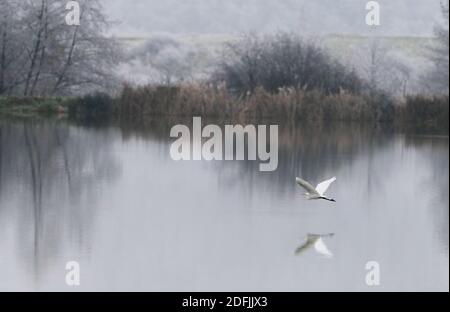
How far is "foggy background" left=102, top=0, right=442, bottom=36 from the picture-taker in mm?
43344

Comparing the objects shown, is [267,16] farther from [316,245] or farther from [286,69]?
[316,245]

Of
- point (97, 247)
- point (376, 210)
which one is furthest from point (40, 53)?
point (97, 247)

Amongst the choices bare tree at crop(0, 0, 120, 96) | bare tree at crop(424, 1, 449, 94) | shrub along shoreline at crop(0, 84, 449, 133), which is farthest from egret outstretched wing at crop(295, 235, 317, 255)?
bare tree at crop(424, 1, 449, 94)

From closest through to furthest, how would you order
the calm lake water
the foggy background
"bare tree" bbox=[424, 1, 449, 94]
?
the calm lake water, "bare tree" bbox=[424, 1, 449, 94], the foggy background

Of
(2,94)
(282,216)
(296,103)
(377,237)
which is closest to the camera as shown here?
(377,237)

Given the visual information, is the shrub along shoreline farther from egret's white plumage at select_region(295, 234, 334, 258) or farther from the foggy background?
the foggy background

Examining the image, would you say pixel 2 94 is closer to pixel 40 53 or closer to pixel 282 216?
pixel 40 53

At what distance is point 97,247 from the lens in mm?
9391

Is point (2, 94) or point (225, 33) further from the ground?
point (225, 33)

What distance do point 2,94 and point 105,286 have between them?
19311 mm

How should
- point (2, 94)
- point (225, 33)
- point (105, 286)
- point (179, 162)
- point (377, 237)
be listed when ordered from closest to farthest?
point (105, 286) → point (377, 237) → point (179, 162) → point (2, 94) → point (225, 33)

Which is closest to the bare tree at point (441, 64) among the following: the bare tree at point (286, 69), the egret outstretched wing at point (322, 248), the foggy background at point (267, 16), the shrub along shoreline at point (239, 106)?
the foggy background at point (267, 16)

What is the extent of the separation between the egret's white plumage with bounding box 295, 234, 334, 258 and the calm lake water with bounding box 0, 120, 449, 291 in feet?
0.20

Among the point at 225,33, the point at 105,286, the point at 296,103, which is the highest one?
the point at 225,33
